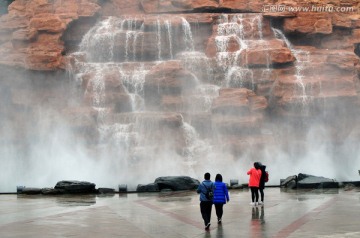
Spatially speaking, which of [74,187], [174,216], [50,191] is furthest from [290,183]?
[174,216]

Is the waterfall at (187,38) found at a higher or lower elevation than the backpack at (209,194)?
higher

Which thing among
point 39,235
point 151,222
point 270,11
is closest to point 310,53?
point 270,11

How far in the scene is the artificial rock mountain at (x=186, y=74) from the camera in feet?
148

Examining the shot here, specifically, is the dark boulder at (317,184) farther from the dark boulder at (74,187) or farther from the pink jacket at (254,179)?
the dark boulder at (74,187)

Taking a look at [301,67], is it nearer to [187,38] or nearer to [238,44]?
[238,44]

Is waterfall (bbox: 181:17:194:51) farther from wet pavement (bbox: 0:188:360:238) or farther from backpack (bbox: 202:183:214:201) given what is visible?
backpack (bbox: 202:183:214:201)

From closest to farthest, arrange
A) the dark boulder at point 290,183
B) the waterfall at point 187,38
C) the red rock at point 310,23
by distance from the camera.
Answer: the dark boulder at point 290,183 → the waterfall at point 187,38 → the red rock at point 310,23

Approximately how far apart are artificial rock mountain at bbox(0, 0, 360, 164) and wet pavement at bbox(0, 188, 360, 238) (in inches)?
621

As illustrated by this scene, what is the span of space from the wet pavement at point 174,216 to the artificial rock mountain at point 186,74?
51.8 ft

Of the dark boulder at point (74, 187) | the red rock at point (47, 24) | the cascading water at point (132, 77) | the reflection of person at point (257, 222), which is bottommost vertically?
the reflection of person at point (257, 222)

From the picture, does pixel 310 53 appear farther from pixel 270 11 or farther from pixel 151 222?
pixel 151 222

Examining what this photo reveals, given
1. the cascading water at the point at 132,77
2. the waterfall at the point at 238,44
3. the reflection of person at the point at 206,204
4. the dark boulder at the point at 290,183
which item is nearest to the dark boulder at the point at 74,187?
the cascading water at the point at 132,77

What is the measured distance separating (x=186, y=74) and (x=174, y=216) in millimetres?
27695

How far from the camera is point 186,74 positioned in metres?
47.9
